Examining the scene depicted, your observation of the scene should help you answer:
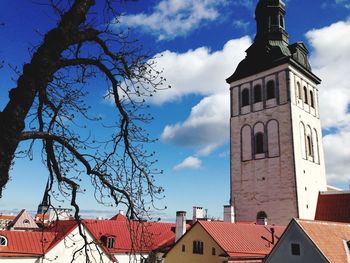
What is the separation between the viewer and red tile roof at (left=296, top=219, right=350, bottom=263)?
17.0 metres

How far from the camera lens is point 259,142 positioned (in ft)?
108

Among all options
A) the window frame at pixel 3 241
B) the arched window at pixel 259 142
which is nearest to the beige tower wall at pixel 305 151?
the arched window at pixel 259 142

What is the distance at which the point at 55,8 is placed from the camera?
4957mm

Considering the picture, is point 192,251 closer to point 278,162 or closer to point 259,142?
point 278,162

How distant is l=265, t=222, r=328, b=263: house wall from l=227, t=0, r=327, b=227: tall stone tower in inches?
440

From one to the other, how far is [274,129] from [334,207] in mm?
8045

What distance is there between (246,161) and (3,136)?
30278mm

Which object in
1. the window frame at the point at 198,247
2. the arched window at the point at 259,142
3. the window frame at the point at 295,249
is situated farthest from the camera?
the arched window at the point at 259,142

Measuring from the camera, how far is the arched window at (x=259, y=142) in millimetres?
32509

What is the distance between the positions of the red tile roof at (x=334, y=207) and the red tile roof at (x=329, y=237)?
10.2 m

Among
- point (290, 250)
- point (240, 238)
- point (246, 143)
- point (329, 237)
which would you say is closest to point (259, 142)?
point (246, 143)

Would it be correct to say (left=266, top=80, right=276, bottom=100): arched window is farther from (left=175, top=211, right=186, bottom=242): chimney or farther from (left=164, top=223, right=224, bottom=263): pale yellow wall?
(left=164, top=223, right=224, bottom=263): pale yellow wall

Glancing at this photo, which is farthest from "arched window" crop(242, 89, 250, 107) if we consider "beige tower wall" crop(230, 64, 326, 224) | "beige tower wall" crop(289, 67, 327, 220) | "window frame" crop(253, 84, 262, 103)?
"beige tower wall" crop(289, 67, 327, 220)

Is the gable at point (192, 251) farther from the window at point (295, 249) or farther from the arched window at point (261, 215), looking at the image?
the arched window at point (261, 215)
